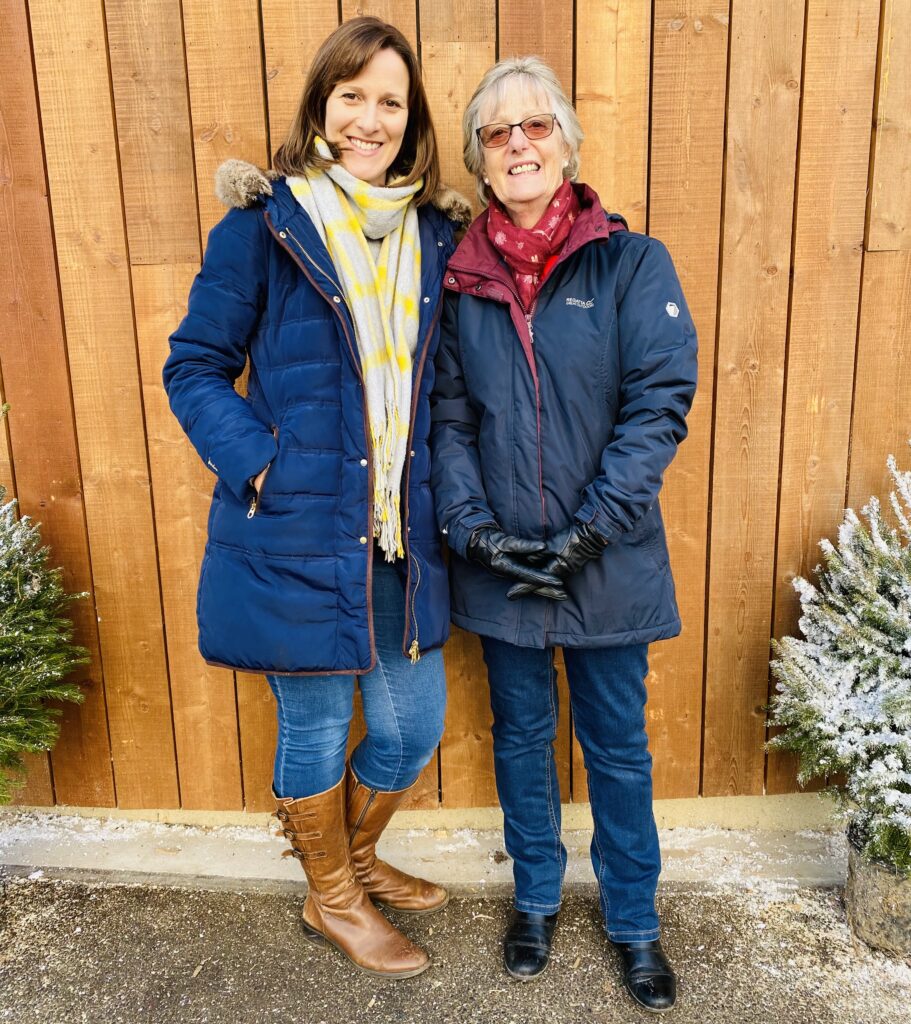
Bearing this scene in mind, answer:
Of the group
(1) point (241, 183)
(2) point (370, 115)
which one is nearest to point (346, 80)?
(2) point (370, 115)

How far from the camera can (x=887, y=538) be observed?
2262mm

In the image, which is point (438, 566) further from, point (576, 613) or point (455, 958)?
point (455, 958)

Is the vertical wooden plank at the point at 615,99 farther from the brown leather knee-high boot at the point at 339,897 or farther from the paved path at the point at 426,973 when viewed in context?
the paved path at the point at 426,973

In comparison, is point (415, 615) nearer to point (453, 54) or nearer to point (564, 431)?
point (564, 431)

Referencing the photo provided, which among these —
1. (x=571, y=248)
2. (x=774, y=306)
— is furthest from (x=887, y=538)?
(x=571, y=248)

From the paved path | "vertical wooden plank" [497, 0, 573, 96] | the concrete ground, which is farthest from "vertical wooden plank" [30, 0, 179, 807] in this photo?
"vertical wooden plank" [497, 0, 573, 96]

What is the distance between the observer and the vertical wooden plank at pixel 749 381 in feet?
7.30

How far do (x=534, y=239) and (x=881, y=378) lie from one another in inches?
45.8

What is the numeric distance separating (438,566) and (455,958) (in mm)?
1015

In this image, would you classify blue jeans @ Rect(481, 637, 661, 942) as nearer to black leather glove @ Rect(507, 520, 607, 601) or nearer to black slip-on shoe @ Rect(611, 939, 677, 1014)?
black slip-on shoe @ Rect(611, 939, 677, 1014)

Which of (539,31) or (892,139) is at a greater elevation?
(539,31)

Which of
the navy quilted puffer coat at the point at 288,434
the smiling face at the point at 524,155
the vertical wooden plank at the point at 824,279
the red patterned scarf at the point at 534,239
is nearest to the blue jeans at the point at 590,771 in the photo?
the navy quilted puffer coat at the point at 288,434

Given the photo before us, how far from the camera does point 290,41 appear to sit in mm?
2205

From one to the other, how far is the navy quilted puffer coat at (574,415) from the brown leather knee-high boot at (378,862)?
567mm
